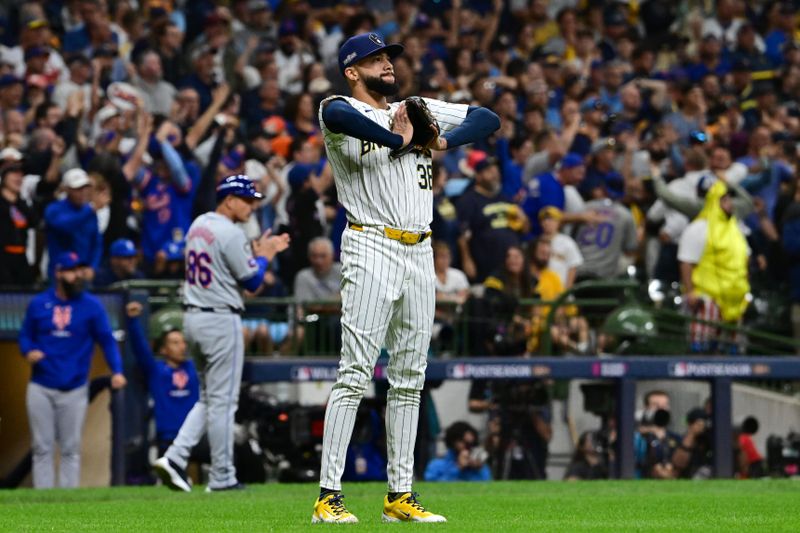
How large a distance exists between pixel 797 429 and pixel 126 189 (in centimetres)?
622

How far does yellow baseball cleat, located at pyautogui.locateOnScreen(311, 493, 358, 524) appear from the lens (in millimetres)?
6852

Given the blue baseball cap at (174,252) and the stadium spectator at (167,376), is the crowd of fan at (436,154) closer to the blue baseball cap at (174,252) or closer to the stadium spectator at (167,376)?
the blue baseball cap at (174,252)

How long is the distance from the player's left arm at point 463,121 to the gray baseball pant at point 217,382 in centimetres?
346

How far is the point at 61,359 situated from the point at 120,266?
1419 mm

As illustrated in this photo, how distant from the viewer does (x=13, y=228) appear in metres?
13.1

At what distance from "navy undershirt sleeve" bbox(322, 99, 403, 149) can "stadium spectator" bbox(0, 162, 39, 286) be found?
22.7 ft

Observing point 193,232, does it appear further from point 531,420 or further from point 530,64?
point 530,64

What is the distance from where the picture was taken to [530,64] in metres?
18.7

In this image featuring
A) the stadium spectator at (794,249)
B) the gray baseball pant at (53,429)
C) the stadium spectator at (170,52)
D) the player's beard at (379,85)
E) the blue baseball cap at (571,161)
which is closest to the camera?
the player's beard at (379,85)

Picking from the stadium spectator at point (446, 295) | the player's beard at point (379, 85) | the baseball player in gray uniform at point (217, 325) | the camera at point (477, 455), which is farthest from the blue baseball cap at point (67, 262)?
the player's beard at point (379, 85)

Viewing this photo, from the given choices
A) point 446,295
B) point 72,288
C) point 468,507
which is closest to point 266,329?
point 446,295

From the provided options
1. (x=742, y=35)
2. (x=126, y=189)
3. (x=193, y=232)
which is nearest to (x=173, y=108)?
(x=126, y=189)

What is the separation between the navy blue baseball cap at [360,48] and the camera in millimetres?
7051

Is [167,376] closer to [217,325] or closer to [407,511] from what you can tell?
[217,325]
